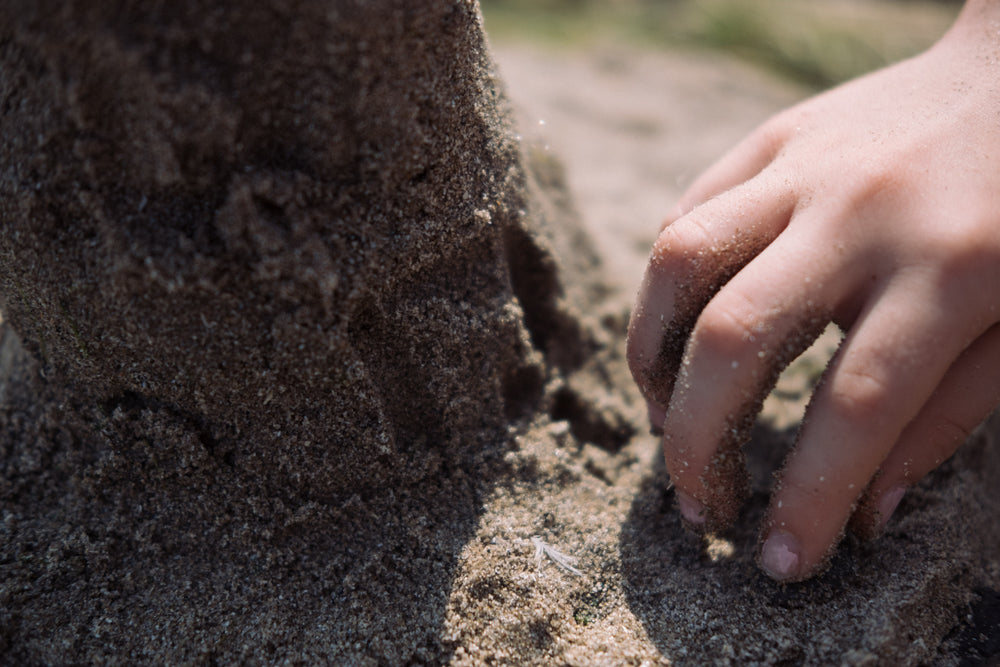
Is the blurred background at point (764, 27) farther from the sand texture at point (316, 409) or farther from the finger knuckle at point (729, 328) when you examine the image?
the finger knuckle at point (729, 328)

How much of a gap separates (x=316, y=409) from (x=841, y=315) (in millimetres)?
825

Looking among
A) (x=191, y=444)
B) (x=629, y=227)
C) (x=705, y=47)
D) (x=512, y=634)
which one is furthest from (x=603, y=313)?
(x=705, y=47)

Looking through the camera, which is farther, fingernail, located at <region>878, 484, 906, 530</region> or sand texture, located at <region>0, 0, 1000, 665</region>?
fingernail, located at <region>878, 484, 906, 530</region>

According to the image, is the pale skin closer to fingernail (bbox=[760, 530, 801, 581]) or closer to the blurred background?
fingernail (bbox=[760, 530, 801, 581])

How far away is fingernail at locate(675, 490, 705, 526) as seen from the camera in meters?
1.03

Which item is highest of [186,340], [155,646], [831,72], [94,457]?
[831,72]

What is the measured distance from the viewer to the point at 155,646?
0.93 m

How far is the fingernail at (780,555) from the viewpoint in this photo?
3.13 ft

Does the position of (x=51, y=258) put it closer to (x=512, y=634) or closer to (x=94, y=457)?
(x=94, y=457)

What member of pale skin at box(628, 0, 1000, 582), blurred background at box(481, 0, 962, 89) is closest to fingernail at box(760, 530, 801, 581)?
pale skin at box(628, 0, 1000, 582)

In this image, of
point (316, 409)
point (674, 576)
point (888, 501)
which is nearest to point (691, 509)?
point (674, 576)

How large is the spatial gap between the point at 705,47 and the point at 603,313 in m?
2.52

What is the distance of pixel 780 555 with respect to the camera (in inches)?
38.0

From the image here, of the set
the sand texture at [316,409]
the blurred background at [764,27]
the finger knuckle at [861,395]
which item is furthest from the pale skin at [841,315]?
the blurred background at [764,27]
